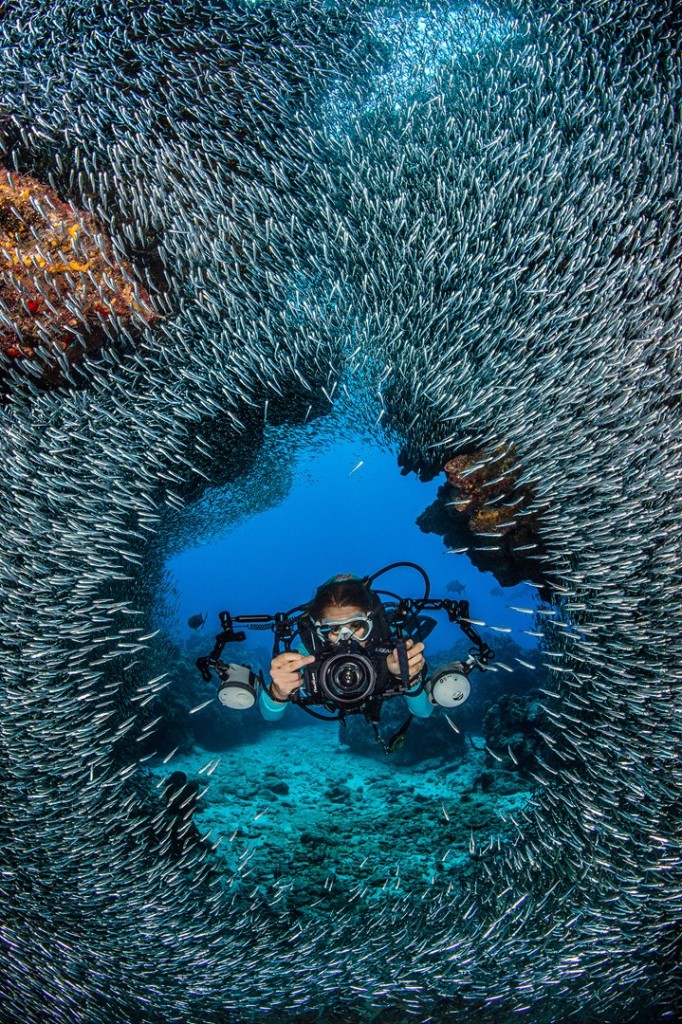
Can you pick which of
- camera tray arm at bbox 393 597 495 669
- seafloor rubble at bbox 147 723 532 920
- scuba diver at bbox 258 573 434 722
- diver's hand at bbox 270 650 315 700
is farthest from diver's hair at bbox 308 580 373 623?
seafloor rubble at bbox 147 723 532 920

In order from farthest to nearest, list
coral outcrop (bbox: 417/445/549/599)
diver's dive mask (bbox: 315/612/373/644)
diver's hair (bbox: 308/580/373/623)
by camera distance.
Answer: coral outcrop (bbox: 417/445/549/599) < diver's hair (bbox: 308/580/373/623) < diver's dive mask (bbox: 315/612/373/644)

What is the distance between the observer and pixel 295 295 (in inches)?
210

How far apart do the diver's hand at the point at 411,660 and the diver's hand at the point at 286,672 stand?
0.72m

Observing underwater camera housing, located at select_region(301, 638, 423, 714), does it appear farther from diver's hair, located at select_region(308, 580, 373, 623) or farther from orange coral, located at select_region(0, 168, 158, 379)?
orange coral, located at select_region(0, 168, 158, 379)

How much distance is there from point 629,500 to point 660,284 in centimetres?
227

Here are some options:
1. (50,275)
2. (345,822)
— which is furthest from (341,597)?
(345,822)

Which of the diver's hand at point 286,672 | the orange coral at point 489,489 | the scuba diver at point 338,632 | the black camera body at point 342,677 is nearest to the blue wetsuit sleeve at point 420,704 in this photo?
the scuba diver at point 338,632

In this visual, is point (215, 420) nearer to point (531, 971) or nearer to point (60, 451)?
point (60, 451)

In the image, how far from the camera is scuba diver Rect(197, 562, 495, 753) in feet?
13.0

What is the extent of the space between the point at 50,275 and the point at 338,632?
14.5ft

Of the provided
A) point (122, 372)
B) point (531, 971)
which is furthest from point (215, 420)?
point (531, 971)

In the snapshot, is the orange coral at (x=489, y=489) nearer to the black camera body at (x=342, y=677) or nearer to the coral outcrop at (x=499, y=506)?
the coral outcrop at (x=499, y=506)

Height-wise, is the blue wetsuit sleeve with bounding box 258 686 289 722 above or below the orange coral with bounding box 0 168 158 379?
below

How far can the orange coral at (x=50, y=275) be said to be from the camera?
451cm
